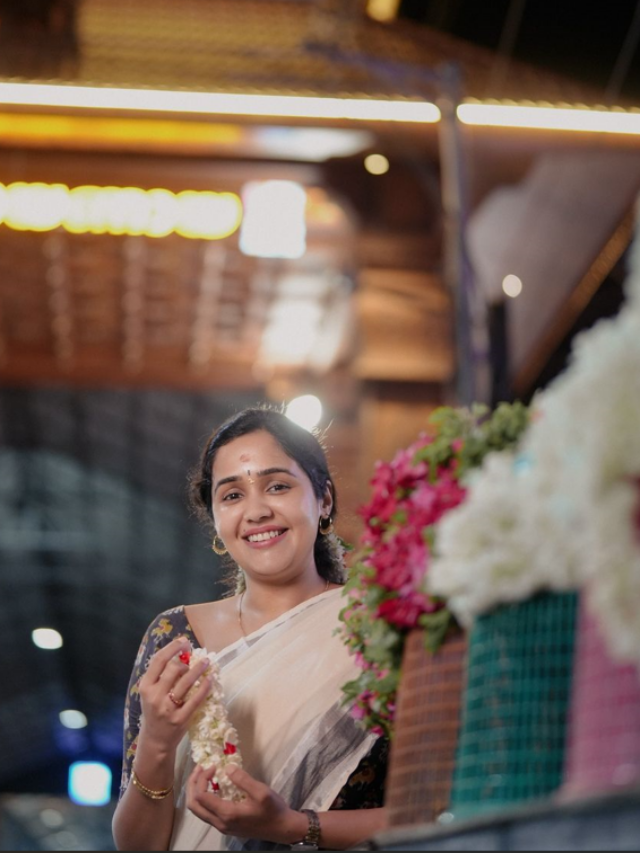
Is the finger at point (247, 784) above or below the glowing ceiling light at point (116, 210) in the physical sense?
below

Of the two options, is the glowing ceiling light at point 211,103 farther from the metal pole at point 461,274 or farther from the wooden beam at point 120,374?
the wooden beam at point 120,374

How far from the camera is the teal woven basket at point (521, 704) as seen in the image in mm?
1373

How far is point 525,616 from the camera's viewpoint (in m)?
1.40

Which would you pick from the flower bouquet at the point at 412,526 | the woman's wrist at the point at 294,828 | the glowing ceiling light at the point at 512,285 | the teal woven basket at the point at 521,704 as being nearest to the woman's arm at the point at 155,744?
the woman's wrist at the point at 294,828

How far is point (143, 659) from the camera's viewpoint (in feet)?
8.37

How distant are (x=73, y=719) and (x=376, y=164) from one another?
26062mm

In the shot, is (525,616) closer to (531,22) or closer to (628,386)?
(628,386)

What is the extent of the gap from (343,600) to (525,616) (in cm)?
109

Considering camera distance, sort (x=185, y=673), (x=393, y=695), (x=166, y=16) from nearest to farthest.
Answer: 1. (x=393, y=695)
2. (x=185, y=673)
3. (x=166, y=16)

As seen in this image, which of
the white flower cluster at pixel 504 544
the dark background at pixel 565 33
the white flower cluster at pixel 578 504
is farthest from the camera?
the dark background at pixel 565 33

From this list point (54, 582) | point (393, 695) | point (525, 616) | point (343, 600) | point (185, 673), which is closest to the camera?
point (525, 616)

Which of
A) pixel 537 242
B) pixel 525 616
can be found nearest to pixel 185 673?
pixel 525 616

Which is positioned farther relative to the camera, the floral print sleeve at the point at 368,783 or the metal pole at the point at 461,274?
the metal pole at the point at 461,274

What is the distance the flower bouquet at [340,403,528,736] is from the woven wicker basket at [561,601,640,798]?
320mm
